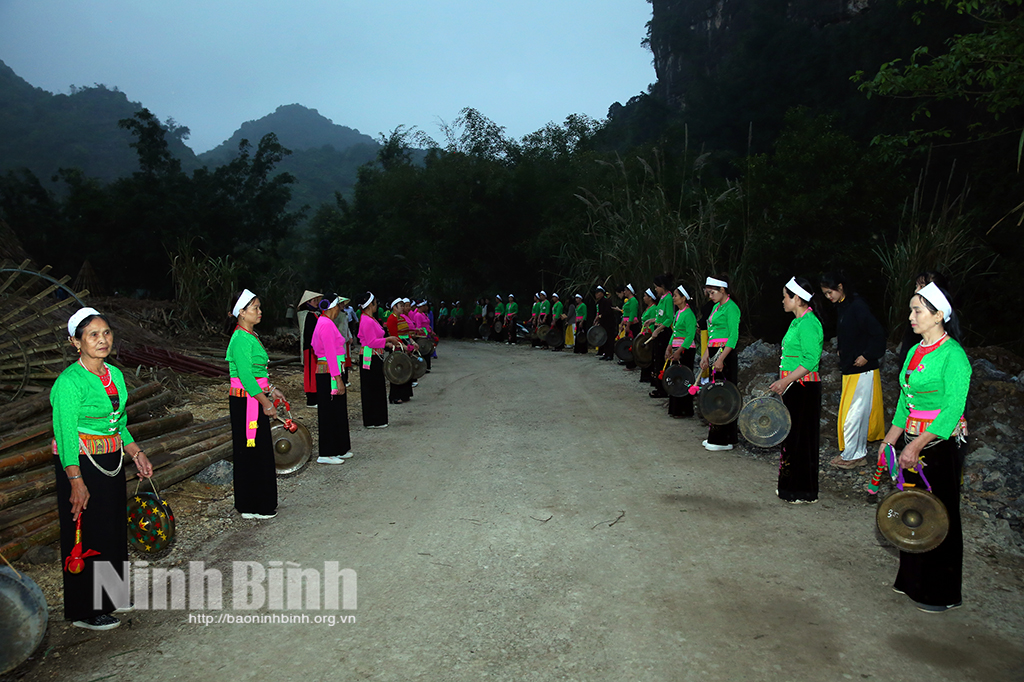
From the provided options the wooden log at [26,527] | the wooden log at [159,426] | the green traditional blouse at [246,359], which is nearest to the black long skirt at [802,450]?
the green traditional blouse at [246,359]

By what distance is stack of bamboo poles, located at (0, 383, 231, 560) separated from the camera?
4930 mm

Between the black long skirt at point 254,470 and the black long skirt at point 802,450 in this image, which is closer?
the black long skirt at point 254,470

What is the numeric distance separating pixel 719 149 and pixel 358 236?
69.8ft

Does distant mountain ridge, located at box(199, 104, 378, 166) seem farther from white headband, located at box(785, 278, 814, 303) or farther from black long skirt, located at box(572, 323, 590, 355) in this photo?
white headband, located at box(785, 278, 814, 303)

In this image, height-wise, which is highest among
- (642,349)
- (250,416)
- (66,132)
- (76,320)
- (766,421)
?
(66,132)

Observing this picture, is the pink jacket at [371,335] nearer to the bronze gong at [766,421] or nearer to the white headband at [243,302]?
the white headband at [243,302]

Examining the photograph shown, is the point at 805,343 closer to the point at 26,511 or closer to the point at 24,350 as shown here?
the point at 26,511

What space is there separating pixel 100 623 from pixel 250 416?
199 cm

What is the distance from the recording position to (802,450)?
5934 mm

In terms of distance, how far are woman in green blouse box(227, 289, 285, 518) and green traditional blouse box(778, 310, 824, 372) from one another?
4.30 m

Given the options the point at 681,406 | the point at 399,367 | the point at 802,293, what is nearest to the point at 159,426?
the point at 399,367

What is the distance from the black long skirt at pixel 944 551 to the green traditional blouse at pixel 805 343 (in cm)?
192

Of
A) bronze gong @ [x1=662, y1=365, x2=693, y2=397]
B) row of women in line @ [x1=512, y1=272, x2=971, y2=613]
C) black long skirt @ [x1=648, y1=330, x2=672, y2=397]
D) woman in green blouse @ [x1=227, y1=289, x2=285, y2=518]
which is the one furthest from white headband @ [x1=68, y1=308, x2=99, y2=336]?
black long skirt @ [x1=648, y1=330, x2=672, y2=397]

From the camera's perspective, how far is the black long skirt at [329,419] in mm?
7797
